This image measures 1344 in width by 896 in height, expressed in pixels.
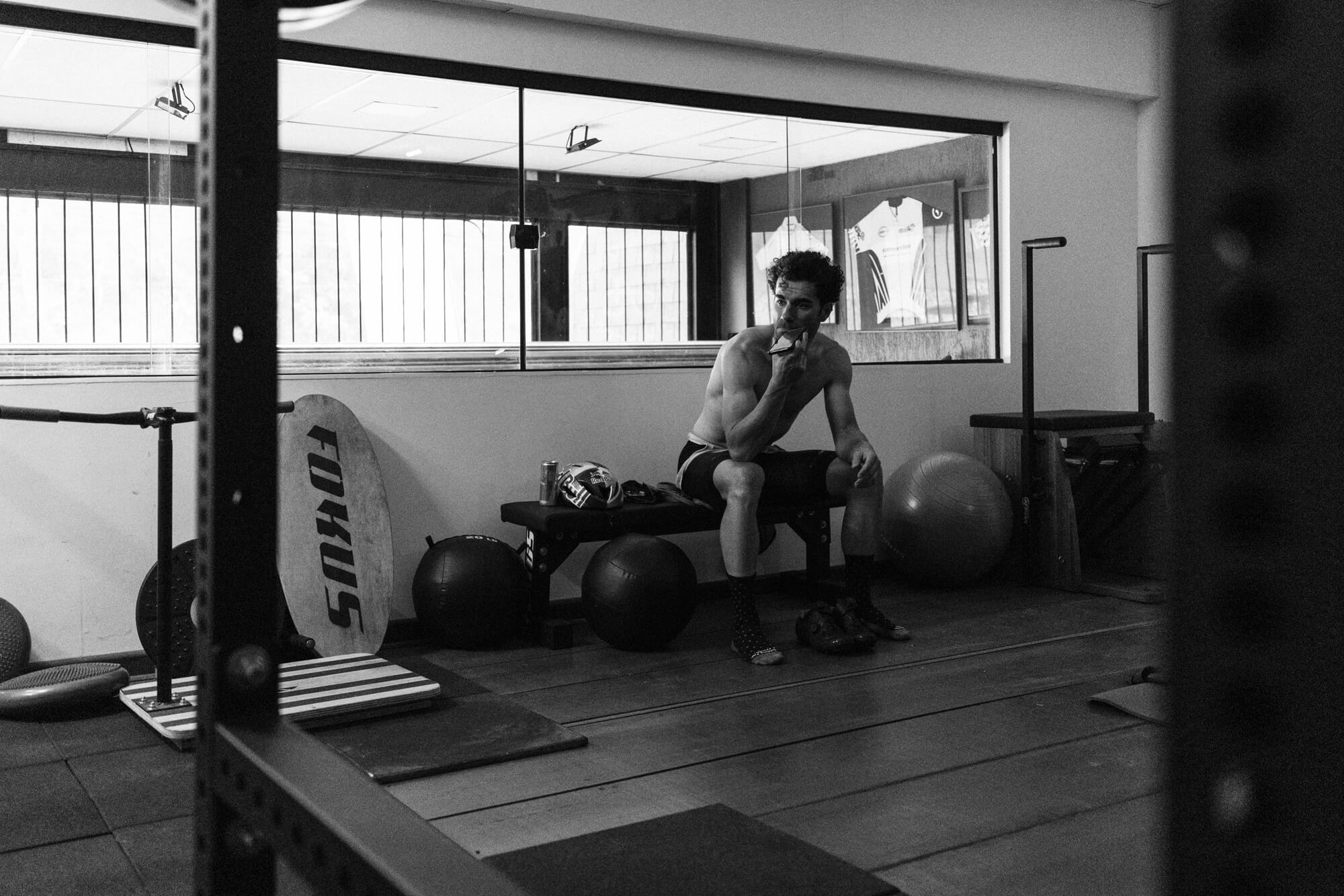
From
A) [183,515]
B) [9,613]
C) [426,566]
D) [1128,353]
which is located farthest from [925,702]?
[1128,353]

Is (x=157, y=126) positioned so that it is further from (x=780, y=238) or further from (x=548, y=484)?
(x=780, y=238)

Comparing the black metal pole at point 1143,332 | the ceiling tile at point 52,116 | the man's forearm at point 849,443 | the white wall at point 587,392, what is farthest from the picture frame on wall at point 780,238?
the ceiling tile at point 52,116

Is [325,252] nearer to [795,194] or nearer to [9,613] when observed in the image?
[9,613]

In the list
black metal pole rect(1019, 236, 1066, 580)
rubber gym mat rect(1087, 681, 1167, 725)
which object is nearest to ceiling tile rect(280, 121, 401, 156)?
black metal pole rect(1019, 236, 1066, 580)

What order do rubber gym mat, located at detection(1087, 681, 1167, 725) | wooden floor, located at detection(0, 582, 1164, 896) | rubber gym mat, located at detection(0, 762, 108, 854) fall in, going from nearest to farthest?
1. wooden floor, located at detection(0, 582, 1164, 896)
2. rubber gym mat, located at detection(0, 762, 108, 854)
3. rubber gym mat, located at detection(1087, 681, 1167, 725)

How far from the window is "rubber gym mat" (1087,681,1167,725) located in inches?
88.3

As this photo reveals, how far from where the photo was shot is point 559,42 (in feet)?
14.9

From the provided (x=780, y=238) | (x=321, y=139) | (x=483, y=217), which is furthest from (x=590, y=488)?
(x=780, y=238)

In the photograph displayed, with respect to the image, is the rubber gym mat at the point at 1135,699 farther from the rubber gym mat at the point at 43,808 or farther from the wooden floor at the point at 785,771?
the rubber gym mat at the point at 43,808

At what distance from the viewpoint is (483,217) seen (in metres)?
4.57

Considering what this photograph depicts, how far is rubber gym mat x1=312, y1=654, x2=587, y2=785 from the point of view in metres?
2.86

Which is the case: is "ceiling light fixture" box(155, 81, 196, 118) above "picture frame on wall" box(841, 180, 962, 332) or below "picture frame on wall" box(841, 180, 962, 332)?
above

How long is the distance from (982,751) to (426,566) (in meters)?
1.95

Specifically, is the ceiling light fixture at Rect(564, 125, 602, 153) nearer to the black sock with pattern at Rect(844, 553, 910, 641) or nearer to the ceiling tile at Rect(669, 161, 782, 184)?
the ceiling tile at Rect(669, 161, 782, 184)
